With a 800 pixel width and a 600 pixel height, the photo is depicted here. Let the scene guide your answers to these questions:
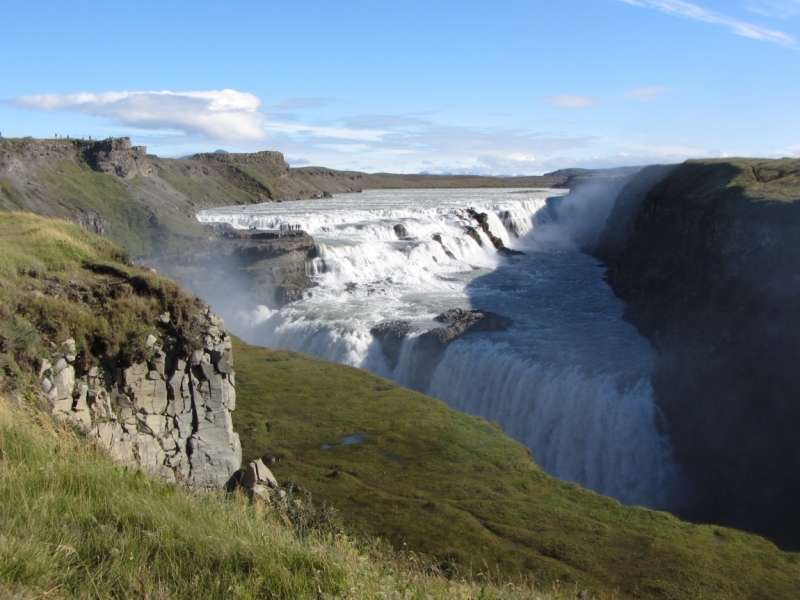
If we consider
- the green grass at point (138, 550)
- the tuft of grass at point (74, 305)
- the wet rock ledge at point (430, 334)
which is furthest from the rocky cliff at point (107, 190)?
the green grass at point (138, 550)

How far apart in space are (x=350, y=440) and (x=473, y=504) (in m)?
5.77

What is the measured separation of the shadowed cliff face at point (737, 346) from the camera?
22109 mm

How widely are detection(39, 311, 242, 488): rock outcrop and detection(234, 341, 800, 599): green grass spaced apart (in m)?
4.73

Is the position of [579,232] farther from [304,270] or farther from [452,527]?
[452,527]

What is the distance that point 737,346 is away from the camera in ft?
83.4

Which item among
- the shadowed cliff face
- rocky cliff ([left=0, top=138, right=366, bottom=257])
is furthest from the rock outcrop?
rocky cliff ([left=0, top=138, right=366, bottom=257])

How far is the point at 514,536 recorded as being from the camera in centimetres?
1641

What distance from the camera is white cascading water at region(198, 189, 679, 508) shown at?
26.2 meters

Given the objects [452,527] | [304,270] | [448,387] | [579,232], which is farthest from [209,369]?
[579,232]

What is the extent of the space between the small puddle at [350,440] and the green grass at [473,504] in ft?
0.63

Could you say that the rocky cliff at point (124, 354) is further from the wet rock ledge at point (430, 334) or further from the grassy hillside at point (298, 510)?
the wet rock ledge at point (430, 334)

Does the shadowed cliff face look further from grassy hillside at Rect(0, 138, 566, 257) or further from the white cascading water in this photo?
grassy hillside at Rect(0, 138, 566, 257)

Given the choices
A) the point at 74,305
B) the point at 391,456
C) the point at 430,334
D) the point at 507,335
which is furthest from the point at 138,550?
the point at 507,335

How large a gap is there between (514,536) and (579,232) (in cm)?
6090
